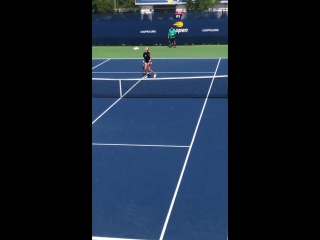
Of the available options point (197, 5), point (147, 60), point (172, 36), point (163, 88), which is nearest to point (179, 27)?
point (172, 36)

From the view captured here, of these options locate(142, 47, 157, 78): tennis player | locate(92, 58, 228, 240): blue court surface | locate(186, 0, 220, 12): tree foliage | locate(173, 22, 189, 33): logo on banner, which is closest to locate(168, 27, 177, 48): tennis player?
locate(173, 22, 189, 33): logo on banner

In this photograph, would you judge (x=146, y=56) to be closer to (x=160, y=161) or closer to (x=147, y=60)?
(x=147, y=60)

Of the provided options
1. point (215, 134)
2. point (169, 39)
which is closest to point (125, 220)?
point (215, 134)

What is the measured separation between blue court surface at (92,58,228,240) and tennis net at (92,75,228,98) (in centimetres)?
3

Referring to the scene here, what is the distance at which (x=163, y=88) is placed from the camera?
16125mm

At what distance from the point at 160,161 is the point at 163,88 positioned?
734cm

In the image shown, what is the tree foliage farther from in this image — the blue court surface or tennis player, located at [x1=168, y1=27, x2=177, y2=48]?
the blue court surface

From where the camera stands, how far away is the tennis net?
15156 millimetres
